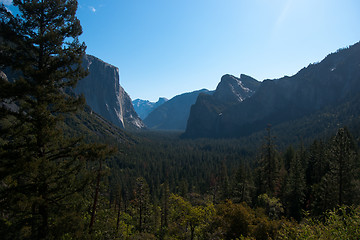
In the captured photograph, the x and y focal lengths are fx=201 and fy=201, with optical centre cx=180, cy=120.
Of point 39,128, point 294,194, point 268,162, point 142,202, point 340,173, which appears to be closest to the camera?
point 39,128

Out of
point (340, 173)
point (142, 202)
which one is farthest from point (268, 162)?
point (142, 202)

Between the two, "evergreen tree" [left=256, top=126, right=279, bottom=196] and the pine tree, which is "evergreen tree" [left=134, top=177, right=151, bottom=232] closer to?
"evergreen tree" [left=256, top=126, right=279, bottom=196]

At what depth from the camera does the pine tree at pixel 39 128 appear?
320 inches

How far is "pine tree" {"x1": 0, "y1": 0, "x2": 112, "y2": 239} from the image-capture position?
26.7 feet

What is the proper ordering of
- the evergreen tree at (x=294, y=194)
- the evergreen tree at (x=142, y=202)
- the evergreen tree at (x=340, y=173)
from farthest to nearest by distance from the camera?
the evergreen tree at (x=294, y=194), the evergreen tree at (x=142, y=202), the evergreen tree at (x=340, y=173)

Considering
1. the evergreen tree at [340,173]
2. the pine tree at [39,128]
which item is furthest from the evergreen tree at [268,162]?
the pine tree at [39,128]

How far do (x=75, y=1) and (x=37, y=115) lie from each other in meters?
6.40

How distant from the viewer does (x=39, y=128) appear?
348 inches

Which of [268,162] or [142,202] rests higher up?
[268,162]

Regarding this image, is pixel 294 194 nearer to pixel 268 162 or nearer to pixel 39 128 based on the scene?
pixel 268 162

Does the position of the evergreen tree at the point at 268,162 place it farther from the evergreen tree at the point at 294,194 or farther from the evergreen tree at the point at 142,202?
the evergreen tree at the point at 142,202

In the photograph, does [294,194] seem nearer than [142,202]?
No

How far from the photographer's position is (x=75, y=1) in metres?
10.6

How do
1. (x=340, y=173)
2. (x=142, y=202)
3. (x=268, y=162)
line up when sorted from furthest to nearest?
(x=142, y=202)
(x=268, y=162)
(x=340, y=173)
